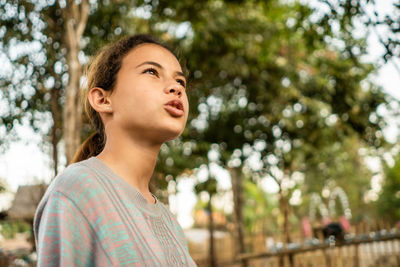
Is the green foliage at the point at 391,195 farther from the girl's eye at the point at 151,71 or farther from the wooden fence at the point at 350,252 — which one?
the girl's eye at the point at 151,71

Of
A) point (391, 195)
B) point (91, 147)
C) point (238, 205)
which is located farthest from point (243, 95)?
point (391, 195)

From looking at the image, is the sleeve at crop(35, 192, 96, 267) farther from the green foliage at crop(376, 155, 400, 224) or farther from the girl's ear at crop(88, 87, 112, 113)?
the green foliage at crop(376, 155, 400, 224)

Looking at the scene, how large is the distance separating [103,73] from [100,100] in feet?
0.41

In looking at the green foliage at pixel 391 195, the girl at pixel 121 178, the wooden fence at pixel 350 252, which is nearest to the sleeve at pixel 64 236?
the girl at pixel 121 178

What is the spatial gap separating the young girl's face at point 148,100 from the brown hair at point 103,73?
0.05 m

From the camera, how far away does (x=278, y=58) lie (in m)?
11.2

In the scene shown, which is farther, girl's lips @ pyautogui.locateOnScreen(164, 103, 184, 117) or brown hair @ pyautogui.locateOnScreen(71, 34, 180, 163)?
brown hair @ pyautogui.locateOnScreen(71, 34, 180, 163)

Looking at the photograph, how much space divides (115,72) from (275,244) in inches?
315

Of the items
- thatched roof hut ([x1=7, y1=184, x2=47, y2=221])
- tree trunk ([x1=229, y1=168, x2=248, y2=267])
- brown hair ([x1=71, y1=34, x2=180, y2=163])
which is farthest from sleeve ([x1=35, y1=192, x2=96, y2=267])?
thatched roof hut ([x1=7, y1=184, x2=47, y2=221])

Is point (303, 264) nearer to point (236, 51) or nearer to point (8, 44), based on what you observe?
point (236, 51)

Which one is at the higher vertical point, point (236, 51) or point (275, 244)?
point (236, 51)

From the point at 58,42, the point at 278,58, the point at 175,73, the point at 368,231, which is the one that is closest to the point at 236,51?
the point at 278,58

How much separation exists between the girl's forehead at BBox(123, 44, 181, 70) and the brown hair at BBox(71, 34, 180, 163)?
3cm

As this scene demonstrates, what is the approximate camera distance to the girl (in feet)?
3.15
